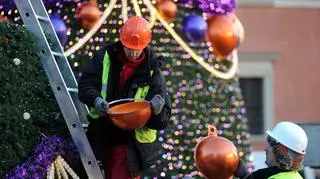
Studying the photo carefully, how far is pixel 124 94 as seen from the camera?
6.07 metres

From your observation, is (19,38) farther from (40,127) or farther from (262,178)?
(262,178)

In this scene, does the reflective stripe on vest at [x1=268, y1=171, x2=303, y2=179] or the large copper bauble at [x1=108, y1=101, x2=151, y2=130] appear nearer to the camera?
the reflective stripe on vest at [x1=268, y1=171, x2=303, y2=179]

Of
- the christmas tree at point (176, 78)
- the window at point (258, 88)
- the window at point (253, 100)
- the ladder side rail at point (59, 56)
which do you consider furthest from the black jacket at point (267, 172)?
the window at point (253, 100)

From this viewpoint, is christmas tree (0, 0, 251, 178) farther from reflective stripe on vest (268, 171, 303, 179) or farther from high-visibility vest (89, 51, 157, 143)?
reflective stripe on vest (268, 171, 303, 179)

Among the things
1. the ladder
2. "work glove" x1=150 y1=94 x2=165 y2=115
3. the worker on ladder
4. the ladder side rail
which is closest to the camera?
"work glove" x1=150 y1=94 x2=165 y2=115

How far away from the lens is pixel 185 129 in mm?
7594

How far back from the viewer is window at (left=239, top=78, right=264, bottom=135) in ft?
72.6

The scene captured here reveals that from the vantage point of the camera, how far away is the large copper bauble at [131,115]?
577 centimetres

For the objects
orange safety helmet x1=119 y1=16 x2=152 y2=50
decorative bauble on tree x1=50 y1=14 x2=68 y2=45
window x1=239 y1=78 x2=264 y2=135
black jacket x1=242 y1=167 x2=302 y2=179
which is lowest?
window x1=239 y1=78 x2=264 y2=135

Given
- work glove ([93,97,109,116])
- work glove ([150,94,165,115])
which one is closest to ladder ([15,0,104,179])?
work glove ([93,97,109,116])

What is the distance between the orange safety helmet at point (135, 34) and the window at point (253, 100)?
16.2 metres

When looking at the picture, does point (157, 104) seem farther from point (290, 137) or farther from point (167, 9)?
point (167, 9)

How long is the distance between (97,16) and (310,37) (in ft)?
50.4

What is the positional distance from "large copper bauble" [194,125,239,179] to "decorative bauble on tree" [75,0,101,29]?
1.65 m
